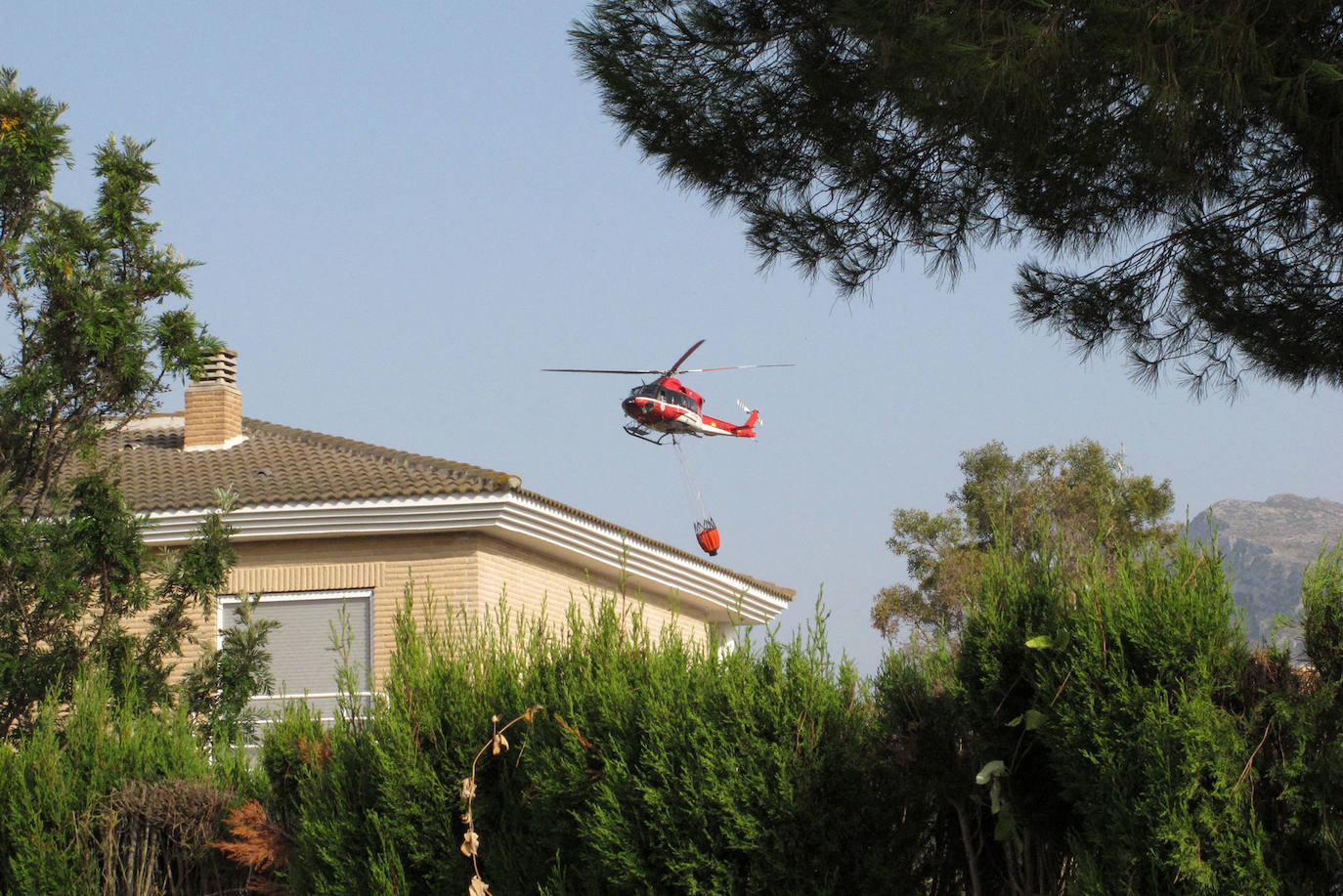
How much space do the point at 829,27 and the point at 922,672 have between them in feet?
17.2

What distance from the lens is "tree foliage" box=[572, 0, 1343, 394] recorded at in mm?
8289

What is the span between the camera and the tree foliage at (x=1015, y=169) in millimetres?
8289

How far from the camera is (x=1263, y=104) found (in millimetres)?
7812

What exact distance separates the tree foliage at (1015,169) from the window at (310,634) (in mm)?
10016

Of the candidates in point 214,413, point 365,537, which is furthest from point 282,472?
point 214,413

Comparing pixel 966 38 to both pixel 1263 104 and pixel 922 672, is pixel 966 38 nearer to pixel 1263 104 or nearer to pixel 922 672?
pixel 1263 104

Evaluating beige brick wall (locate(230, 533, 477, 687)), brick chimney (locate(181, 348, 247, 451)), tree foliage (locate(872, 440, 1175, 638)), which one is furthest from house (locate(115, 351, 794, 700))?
tree foliage (locate(872, 440, 1175, 638))

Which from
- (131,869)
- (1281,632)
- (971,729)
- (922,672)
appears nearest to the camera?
(1281,632)

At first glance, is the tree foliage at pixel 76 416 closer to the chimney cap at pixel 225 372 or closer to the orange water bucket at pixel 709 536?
the chimney cap at pixel 225 372

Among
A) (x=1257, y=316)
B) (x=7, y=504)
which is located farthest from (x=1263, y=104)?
(x=7, y=504)

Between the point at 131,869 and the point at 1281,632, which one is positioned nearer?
the point at 1281,632

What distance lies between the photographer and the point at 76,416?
9.48m

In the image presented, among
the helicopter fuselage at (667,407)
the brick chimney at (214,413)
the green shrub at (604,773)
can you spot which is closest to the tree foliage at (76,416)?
the green shrub at (604,773)

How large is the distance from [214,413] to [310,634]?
17.6 ft
